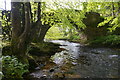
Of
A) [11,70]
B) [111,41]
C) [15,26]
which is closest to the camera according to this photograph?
[11,70]

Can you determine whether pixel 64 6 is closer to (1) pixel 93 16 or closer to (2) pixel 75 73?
(2) pixel 75 73

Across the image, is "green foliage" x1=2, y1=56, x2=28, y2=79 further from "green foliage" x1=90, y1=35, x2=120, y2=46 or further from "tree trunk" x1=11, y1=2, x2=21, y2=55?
"green foliage" x1=90, y1=35, x2=120, y2=46

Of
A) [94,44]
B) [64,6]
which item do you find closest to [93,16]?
[94,44]

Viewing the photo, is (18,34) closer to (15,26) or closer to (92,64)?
(15,26)

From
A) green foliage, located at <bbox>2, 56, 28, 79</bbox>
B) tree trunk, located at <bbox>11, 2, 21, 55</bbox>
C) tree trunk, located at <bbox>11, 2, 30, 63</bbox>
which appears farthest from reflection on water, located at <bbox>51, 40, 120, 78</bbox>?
tree trunk, located at <bbox>11, 2, 21, 55</bbox>

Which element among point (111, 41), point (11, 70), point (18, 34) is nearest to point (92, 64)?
point (18, 34)

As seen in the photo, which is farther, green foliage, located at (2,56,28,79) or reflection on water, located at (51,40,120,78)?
reflection on water, located at (51,40,120,78)

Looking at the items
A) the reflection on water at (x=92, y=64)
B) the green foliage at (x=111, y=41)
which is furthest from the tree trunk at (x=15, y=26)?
the green foliage at (x=111, y=41)

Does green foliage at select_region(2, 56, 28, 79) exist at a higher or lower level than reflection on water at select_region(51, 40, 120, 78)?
higher

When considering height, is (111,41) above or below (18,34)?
below

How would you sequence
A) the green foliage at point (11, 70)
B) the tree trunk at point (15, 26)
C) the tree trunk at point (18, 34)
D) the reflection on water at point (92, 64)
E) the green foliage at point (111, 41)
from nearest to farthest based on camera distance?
the green foliage at point (11, 70), the reflection on water at point (92, 64), the tree trunk at point (18, 34), the tree trunk at point (15, 26), the green foliage at point (111, 41)

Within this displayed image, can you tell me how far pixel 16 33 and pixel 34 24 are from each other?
93 cm

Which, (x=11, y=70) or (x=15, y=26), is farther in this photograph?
(x=15, y=26)

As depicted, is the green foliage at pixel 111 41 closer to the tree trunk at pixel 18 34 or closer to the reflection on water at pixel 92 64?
the reflection on water at pixel 92 64
